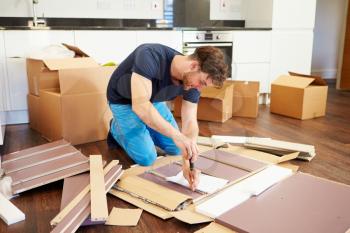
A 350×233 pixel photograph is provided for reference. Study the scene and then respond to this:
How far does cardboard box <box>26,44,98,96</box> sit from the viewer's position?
8.16 feet

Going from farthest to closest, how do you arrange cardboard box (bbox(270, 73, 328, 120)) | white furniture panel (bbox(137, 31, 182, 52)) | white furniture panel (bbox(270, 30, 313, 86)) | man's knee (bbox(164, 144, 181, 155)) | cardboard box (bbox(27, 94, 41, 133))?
white furniture panel (bbox(270, 30, 313, 86)) → white furniture panel (bbox(137, 31, 182, 52)) → cardboard box (bbox(270, 73, 328, 120)) → cardboard box (bbox(27, 94, 41, 133)) → man's knee (bbox(164, 144, 181, 155))

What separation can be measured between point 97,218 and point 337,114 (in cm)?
279

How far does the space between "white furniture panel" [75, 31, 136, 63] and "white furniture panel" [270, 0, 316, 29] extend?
153 centimetres

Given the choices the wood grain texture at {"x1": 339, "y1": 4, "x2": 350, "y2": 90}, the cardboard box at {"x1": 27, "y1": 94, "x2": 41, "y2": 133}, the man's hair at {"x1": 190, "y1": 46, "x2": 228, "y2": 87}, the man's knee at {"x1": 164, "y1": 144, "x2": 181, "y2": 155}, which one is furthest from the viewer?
the wood grain texture at {"x1": 339, "y1": 4, "x2": 350, "y2": 90}

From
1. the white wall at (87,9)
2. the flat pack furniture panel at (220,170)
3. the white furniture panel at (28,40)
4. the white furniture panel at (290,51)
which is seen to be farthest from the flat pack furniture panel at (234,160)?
the white wall at (87,9)

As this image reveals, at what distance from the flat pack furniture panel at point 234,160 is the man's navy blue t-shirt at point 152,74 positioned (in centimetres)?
37

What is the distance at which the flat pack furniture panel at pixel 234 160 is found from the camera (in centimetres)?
188

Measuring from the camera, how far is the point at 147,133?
83.1 inches

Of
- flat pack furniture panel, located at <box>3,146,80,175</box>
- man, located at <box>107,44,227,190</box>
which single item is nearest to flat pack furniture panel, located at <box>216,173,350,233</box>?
man, located at <box>107,44,227,190</box>

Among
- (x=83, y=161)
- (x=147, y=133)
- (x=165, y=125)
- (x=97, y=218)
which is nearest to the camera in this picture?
(x=97, y=218)

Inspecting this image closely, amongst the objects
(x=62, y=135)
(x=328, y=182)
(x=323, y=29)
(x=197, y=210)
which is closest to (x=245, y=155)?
(x=328, y=182)

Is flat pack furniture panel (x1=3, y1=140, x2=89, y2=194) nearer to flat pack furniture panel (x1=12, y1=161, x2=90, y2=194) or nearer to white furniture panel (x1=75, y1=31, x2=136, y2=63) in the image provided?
flat pack furniture panel (x1=12, y1=161, x2=90, y2=194)

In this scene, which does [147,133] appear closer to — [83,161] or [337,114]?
[83,161]

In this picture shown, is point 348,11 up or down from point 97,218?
up
